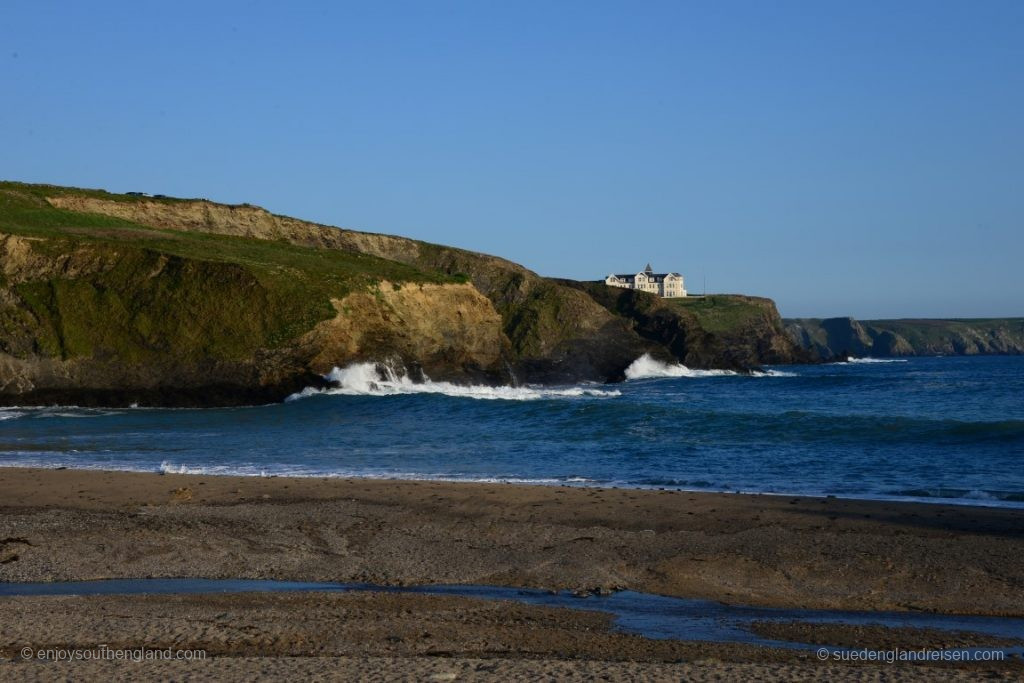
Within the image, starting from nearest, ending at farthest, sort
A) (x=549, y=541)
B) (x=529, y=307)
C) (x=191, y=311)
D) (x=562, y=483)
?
(x=549, y=541)
(x=562, y=483)
(x=191, y=311)
(x=529, y=307)

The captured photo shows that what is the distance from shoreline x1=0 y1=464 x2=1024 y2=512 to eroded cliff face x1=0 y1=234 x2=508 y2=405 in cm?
2239

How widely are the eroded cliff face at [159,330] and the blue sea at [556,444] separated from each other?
2948mm

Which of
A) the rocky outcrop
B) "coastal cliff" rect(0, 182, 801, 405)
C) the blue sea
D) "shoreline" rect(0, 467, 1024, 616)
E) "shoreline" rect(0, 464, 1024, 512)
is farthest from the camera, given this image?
the rocky outcrop

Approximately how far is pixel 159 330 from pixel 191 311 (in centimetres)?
166

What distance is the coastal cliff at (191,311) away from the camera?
143 ft

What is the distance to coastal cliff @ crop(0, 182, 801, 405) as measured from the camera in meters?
43.6

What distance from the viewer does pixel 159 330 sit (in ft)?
150

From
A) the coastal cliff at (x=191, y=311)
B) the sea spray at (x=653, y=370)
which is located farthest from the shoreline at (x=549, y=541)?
the sea spray at (x=653, y=370)

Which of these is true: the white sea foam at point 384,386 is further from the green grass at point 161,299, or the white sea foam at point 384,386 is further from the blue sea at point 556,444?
the blue sea at point 556,444

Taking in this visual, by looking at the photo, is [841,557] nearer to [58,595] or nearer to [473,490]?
[473,490]

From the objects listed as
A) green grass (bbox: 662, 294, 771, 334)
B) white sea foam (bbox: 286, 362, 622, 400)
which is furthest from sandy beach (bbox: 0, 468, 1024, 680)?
green grass (bbox: 662, 294, 771, 334)

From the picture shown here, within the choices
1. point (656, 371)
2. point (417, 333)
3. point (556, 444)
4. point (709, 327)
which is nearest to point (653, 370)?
point (656, 371)

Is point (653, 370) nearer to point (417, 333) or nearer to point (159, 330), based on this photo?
point (417, 333)

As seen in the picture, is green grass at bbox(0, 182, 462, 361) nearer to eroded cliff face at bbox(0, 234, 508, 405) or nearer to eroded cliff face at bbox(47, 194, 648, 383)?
eroded cliff face at bbox(0, 234, 508, 405)
